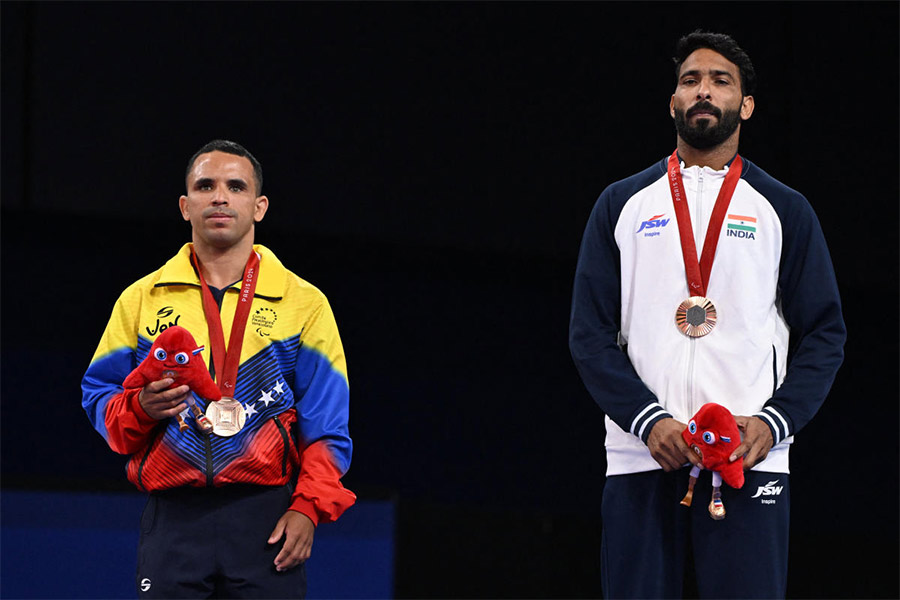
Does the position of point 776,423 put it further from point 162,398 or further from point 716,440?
point 162,398

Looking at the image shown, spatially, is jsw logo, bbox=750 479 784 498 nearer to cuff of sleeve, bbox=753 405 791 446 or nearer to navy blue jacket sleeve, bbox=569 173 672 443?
cuff of sleeve, bbox=753 405 791 446

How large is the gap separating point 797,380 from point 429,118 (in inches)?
112

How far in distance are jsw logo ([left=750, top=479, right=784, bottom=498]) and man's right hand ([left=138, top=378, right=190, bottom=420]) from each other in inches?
47.6

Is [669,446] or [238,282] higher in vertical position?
[238,282]

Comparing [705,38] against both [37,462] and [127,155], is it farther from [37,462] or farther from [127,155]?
[37,462]

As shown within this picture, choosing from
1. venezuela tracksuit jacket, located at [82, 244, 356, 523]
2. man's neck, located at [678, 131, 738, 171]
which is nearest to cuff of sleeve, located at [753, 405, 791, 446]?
man's neck, located at [678, 131, 738, 171]

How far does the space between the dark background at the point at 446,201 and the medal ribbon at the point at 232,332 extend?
2.04m

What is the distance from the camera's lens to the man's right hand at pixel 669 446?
83.0 inches

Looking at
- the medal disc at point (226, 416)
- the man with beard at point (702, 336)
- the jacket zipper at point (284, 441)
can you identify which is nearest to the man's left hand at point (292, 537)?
the jacket zipper at point (284, 441)

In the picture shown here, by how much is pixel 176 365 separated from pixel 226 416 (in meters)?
0.23

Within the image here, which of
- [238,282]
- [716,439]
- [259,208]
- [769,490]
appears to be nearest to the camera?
[716,439]

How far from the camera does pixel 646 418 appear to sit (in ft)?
7.11

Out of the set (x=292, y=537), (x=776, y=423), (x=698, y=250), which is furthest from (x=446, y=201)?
(x=776, y=423)

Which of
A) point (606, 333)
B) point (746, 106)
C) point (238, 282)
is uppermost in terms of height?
point (746, 106)
